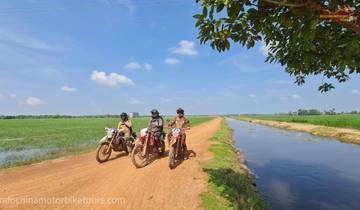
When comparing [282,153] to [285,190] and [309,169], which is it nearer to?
[309,169]

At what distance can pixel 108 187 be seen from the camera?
21.4 ft

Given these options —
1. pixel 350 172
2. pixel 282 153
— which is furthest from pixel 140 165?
pixel 282 153

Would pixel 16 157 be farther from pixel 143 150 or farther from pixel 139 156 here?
pixel 143 150

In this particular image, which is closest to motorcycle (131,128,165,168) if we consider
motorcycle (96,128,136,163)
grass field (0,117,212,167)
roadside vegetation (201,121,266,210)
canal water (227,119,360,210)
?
motorcycle (96,128,136,163)

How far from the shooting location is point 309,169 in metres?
12.6

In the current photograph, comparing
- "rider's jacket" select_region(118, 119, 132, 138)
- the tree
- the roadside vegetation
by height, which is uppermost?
the tree

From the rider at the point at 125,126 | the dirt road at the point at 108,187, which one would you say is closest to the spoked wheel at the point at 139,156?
the dirt road at the point at 108,187

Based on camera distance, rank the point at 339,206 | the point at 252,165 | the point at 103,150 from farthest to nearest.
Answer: the point at 252,165
the point at 103,150
the point at 339,206

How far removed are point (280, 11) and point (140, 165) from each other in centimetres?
703

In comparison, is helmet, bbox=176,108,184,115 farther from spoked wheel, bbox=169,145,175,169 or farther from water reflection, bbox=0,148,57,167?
water reflection, bbox=0,148,57,167

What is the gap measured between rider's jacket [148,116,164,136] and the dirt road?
1.11 m

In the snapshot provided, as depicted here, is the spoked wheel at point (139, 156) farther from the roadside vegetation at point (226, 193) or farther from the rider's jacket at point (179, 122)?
the roadside vegetation at point (226, 193)

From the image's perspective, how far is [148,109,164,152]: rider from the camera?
9189 mm

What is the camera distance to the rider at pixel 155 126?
362 inches
